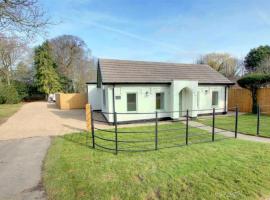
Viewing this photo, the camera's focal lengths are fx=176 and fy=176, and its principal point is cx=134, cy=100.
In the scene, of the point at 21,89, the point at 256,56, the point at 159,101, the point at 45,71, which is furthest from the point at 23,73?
the point at 256,56

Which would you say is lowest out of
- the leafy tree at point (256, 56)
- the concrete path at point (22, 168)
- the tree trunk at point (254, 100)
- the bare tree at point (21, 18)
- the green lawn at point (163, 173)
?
the concrete path at point (22, 168)

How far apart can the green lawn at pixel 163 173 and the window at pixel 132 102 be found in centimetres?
503

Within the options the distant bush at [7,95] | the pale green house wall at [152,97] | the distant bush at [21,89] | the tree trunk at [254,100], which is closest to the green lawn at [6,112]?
the distant bush at [7,95]

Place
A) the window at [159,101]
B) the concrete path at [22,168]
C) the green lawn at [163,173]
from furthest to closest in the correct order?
the window at [159,101]
the concrete path at [22,168]
the green lawn at [163,173]

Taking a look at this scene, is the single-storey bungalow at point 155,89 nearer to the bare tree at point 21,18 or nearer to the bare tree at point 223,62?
the bare tree at point 21,18

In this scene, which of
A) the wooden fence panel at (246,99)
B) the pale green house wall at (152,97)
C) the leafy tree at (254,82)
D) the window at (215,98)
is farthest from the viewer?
the window at (215,98)

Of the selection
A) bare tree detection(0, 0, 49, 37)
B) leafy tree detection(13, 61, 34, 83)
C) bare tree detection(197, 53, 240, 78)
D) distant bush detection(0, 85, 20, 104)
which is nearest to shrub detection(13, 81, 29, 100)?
leafy tree detection(13, 61, 34, 83)

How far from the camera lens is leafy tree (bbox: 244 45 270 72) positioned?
27481 millimetres

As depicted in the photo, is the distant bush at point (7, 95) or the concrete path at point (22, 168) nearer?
the concrete path at point (22, 168)

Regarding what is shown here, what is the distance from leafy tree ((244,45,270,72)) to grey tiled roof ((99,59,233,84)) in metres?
18.7

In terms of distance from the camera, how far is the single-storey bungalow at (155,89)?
34.4ft

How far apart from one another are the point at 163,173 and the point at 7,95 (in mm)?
29219

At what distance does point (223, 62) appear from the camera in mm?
31141

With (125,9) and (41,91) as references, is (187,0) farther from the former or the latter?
(41,91)
